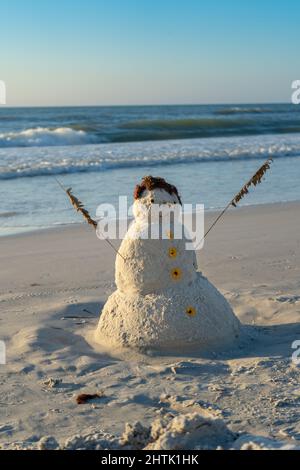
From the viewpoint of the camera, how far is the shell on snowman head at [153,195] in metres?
4.65

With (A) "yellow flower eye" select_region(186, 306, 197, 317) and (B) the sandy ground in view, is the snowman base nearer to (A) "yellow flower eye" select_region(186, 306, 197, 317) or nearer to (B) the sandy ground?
(A) "yellow flower eye" select_region(186, 306, 197, 317)

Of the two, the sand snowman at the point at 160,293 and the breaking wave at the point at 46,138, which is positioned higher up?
Answer: the breaking wave at the point at 46,138

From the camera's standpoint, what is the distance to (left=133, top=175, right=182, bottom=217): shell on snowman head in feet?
15.3

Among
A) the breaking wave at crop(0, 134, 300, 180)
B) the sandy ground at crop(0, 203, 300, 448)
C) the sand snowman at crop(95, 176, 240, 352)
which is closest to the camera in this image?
the sandy ground at crop(0, 203, 300, 448)

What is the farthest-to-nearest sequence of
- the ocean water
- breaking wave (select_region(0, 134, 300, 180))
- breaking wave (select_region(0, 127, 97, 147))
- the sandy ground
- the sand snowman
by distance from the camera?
breaking wave (select_region(0, 127, 97, 147)), breaking wave (select_region(0, 134, 300, 180)), the ocean water, the sand snowman, the sandy ground

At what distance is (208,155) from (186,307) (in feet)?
48.9

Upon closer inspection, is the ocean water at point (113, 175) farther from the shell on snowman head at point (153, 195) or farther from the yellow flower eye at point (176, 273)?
the yellow flower eye at point (176, 273)

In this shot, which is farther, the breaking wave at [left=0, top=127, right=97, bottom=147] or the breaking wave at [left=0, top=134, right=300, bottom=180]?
the breaking wave at [left=0, top=127, right=97, bottom=147]

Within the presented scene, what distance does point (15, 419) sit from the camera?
374cm

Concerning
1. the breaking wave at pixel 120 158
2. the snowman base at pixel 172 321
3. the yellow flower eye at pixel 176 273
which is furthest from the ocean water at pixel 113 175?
the yellow flower eye at pixel 176 273

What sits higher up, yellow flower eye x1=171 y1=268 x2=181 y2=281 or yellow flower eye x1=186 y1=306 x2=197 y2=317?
yellow flower eye x1=171 y1=268 x2=181 y2=281

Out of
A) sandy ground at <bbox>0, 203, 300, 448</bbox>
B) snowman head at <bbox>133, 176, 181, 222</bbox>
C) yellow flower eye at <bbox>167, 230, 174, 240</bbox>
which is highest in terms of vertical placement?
snowman head at <bbox>133, 176, 181, 222</bbox>

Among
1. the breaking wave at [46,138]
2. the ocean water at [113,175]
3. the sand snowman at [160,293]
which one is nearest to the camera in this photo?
the sand snowman at [160,293]

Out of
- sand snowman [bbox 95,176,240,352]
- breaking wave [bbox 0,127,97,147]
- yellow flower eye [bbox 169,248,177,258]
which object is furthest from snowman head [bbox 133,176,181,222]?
breaking wave [bbox 0,127,97,147]
